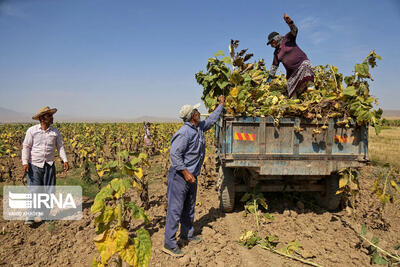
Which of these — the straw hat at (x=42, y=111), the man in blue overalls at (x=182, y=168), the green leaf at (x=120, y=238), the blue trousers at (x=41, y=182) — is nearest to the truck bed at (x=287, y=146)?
the man in blue overalls at (x=182, y=168)

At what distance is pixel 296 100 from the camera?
12.7 ft

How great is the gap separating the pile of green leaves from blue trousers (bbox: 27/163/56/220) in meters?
3.25

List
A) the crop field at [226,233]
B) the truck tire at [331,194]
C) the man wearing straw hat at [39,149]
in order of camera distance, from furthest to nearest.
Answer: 1. the man wearing straw hat at [39,149]
2. the truck tire at [331,194]
3. the crop field at [226,233]

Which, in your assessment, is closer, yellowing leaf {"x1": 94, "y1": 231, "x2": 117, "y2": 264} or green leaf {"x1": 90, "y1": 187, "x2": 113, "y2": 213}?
yellowing leaf {"x1": 94, "y1": 231, "x2": 117, "y2": 264}

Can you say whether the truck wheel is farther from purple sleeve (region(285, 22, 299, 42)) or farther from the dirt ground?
purple sleeve (region(285, 22, 299, 42))

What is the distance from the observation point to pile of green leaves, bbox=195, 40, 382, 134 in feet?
12.2

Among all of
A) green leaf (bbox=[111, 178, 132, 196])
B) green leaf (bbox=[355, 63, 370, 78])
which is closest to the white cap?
green leaf (bbox=[111, 178, 132, 196])

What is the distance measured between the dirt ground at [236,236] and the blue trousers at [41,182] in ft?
1.00

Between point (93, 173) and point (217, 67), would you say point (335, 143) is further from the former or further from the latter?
point (93, 173)

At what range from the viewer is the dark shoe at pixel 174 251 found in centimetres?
329

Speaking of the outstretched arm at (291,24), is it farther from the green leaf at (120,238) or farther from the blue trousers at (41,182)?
the blue trousers at (41,182)

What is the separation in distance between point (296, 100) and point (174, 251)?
279cm

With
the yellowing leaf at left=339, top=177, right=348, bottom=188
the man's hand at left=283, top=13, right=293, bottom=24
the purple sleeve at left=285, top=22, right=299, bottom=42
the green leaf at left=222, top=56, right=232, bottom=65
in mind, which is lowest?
the yellowing leaf at left=339, top=177, right=348, bottom=188

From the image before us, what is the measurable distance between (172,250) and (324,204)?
2.89 m
